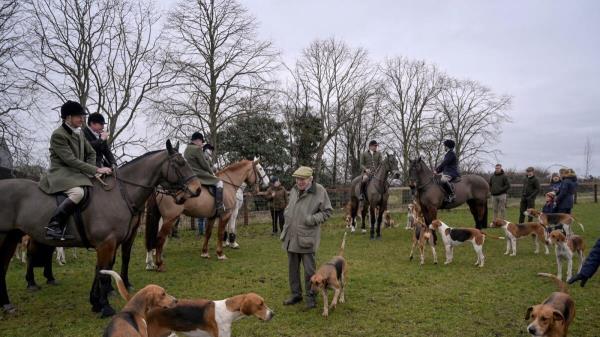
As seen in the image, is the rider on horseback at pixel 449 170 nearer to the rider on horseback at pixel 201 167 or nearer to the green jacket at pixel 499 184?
the green jacket at pixel 499 184

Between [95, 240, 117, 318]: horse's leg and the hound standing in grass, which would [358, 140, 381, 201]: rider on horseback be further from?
[95, 240, 117, 318]: horse's leg

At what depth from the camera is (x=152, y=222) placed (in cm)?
935

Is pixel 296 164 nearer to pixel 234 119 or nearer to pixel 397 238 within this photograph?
pixel 234 119

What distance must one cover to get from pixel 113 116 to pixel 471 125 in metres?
39.6

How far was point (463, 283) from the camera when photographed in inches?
307

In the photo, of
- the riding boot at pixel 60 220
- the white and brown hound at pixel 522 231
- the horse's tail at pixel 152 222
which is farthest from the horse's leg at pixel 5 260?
the white and brown hound at pixel 522 231

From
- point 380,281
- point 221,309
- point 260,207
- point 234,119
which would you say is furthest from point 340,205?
point 221,309

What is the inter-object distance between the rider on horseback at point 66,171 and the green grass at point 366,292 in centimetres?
146

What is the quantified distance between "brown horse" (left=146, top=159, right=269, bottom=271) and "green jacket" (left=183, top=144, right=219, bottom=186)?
0.86 ft

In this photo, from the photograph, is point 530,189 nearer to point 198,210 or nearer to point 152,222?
point 198,210

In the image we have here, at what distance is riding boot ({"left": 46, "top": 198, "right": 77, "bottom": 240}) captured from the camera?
18.8ft

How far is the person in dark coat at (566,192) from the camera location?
35.2 feet

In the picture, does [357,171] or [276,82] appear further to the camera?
[357,171]

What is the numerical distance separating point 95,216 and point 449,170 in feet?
32.8
